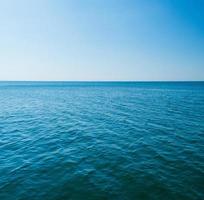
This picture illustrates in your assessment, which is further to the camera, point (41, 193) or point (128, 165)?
point (128, 165)

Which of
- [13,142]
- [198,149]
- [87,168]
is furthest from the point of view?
[13,142]

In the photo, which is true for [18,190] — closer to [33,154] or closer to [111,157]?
[33,154]

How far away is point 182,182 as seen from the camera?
1000 cm

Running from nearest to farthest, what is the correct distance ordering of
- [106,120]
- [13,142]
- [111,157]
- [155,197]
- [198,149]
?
[155,197] → [111,157] → [198,149] → [13,142] → [106,120]

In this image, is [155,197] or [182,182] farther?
[182,182]

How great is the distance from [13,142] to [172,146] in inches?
595

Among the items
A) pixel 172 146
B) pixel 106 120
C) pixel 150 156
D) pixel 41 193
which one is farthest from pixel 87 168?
pixel 106 120

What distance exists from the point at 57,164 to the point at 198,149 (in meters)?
11.7

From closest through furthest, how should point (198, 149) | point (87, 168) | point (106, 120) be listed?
point (87, 168) < point (198, 149) < point (106, 120)

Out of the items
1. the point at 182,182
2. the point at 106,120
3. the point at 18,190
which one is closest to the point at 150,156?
the point at 182,182

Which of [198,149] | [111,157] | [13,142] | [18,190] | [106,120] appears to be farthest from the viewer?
[106,120]

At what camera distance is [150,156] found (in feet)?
44.1

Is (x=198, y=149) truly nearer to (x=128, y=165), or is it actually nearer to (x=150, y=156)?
(x=150, y=156)

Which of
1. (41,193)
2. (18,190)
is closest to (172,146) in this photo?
(41,193)
